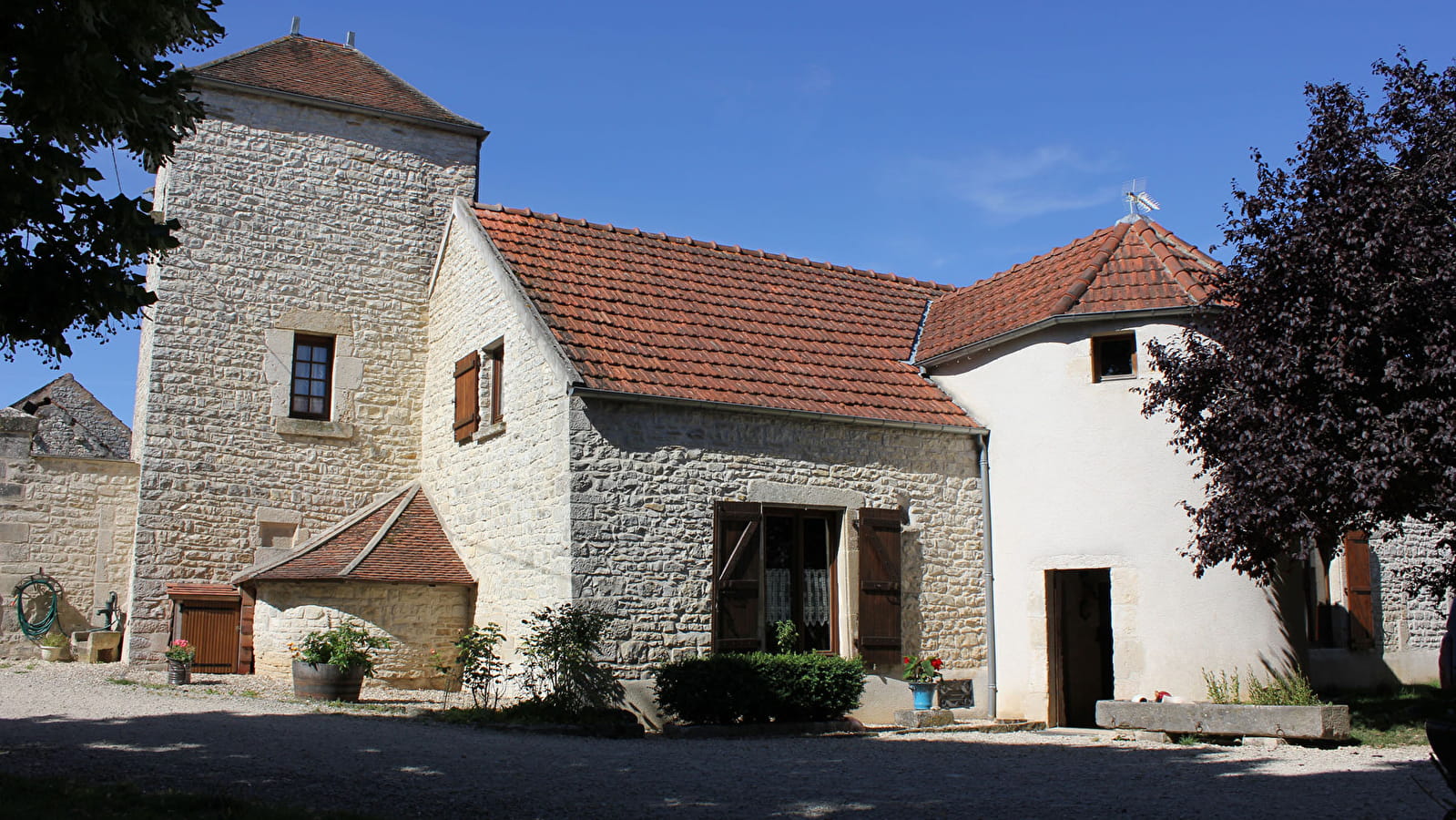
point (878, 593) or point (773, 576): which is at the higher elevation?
point (773, 576)

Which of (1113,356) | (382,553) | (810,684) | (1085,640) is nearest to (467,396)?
(382,553)

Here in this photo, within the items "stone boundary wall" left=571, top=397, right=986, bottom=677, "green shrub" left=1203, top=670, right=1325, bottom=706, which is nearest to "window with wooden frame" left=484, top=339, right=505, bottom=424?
"stone boundary wall" left=571, top=397, right=986, bottom=677

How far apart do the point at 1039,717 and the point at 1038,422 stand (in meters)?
3.39

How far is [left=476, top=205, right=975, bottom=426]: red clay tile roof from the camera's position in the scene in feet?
41.4

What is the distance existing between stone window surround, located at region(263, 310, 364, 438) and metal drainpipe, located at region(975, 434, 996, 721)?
8.60 meters

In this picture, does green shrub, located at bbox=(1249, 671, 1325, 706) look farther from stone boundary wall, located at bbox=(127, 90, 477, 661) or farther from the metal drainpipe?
Answer: stone boundary wall, located at bbox=(127, 90, 477, 661)

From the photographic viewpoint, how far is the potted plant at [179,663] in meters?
13.4

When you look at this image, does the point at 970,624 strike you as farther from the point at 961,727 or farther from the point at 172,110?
the point at 172,110

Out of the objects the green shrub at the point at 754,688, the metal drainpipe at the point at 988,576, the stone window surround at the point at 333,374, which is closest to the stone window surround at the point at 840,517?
the green shrub at the point at 754,688

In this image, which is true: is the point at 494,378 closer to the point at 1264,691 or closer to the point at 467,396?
the point at 467,396

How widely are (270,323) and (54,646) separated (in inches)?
203

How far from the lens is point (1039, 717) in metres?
12.9

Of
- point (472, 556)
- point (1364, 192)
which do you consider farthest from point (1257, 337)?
point (472, 556)

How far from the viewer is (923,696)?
1260cm
